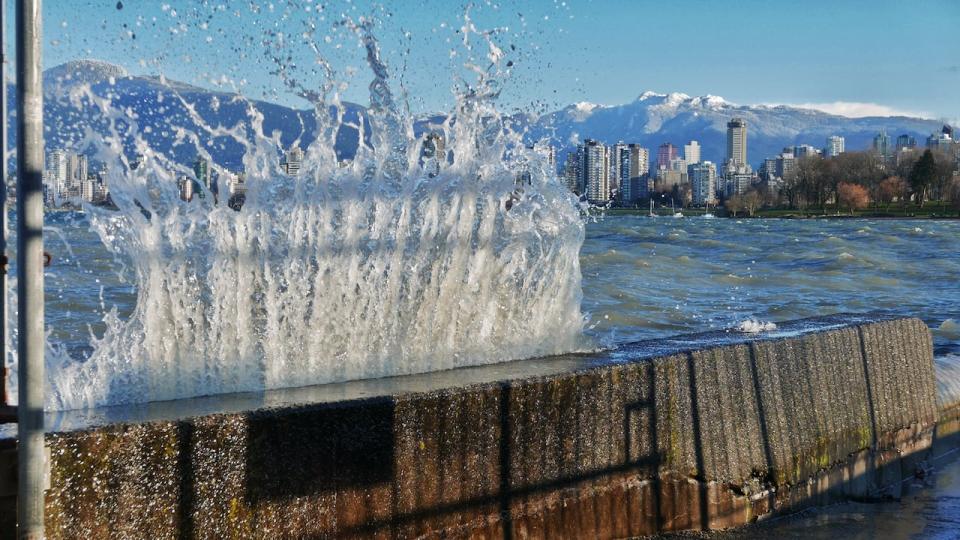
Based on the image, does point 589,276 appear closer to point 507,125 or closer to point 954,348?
point 954,348

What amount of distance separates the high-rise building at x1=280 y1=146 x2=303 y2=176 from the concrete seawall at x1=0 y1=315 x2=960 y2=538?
62.1 inches

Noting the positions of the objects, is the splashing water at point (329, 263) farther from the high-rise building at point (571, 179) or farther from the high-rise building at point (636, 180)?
the high-rise building at point (636, 180)

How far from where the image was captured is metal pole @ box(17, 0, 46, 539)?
3.05 meters

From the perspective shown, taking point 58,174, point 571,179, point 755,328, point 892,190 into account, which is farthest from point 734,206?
point 58,174

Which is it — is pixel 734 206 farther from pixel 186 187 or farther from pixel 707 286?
pixel 186 187

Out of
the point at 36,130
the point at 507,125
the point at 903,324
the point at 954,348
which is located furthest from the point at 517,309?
the point at 954,348

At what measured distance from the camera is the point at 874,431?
25.3 ft

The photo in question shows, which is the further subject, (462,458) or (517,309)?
(517,309)

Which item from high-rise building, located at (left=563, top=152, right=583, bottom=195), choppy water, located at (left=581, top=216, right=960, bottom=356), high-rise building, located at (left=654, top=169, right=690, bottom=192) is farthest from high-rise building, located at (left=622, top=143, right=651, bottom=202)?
high-rise building, located at (left=563, top=152, right=583, bottom=195)

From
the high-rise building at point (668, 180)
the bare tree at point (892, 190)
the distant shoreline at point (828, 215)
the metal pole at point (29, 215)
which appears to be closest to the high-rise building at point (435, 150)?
the metal pole at point (29, 215)

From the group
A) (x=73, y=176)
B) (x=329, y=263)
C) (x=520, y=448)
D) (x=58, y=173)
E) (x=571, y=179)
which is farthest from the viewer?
(x=571, y=179)

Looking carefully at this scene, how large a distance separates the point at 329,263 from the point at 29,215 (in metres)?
3.11

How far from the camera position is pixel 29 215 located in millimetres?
3088

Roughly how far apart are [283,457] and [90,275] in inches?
676
